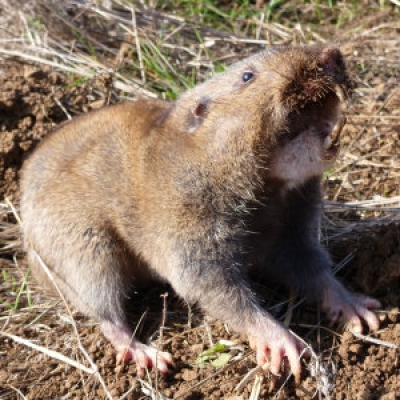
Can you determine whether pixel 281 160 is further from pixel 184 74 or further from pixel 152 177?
pixel 184 74

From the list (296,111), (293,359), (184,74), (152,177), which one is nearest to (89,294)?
(152,177)

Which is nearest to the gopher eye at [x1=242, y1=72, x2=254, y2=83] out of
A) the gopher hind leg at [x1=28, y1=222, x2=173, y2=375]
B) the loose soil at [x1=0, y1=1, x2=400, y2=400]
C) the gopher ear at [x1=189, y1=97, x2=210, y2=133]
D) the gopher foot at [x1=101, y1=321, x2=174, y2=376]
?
the gopher ear at [x1=189, y1=97, x2=210, y2=133]

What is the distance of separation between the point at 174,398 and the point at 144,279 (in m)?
0.93

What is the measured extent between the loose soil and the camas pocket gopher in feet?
0.42

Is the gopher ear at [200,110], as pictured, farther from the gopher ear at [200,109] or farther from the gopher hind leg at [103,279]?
the gopher hind leg at [103,279]

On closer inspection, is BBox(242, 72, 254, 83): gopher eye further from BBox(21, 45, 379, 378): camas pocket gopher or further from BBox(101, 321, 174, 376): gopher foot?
BBox(101, 321, 174, 376): gopher foot

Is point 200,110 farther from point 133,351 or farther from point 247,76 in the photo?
point 133,351

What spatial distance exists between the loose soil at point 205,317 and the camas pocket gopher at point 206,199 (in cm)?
13

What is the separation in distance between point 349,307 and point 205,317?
835 millimetres

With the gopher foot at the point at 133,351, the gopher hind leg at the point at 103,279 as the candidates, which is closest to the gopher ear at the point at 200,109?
the gopher hind leg at the point at 103,279

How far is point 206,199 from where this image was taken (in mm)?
3596

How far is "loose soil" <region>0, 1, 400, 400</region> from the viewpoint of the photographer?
3582mm

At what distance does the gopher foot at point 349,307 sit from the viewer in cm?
379

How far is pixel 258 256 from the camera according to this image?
13.5ft
